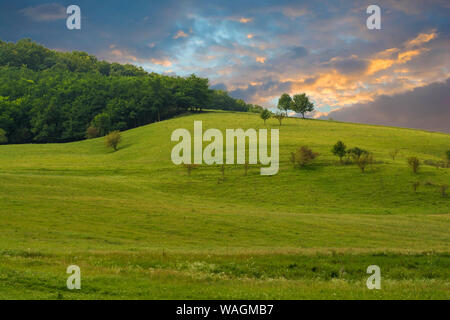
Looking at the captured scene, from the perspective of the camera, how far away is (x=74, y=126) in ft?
501

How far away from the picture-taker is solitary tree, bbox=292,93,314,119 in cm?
16000

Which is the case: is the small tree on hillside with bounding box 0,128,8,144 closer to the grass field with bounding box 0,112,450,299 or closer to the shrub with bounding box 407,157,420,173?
the grass field with bounding box 0,112,450,299

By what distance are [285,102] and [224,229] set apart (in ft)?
448

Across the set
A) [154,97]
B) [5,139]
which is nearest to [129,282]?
[5,139]

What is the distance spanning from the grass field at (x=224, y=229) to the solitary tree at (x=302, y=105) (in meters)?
64.3

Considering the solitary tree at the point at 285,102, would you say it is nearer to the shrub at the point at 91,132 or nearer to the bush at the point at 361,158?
the shrub at the point at 91,132

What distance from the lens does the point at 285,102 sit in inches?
6531

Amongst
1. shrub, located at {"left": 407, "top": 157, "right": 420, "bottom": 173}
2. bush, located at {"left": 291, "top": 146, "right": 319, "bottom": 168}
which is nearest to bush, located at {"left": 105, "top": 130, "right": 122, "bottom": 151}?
bush, located at {"left": 291, "top": 146, "right": 319, "bottom": 168}

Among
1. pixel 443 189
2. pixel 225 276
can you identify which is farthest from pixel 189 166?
pixel 225 276

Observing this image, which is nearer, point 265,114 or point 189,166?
point 189,166

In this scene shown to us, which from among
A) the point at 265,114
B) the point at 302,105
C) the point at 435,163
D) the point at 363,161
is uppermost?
the point at 302,105

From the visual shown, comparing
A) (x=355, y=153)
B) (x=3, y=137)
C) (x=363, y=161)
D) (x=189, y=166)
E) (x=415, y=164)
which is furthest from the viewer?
(x=3, y=137)

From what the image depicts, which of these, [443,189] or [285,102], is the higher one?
[285,102]

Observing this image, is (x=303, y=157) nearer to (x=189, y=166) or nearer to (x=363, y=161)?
(x=363, y=161)
